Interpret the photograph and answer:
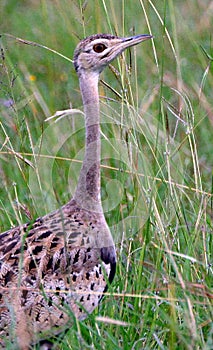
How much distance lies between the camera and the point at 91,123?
12.9 feet

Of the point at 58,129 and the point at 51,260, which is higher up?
the point at 58,129

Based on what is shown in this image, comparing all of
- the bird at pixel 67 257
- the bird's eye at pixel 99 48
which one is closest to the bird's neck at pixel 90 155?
the bird at pixel 67 257

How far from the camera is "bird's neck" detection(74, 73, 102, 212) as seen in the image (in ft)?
12.9

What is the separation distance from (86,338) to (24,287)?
1.07 ft

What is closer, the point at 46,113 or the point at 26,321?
the point at 26,321

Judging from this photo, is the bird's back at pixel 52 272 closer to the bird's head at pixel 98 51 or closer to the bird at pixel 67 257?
the bird at pixel 67 257

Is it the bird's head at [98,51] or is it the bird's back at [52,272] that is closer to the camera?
the bird's back at [52,272]

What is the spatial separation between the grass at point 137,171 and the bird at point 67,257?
0.11m

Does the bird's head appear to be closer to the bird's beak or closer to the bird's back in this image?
the bird's beak

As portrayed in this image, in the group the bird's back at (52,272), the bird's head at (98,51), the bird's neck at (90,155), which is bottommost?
the bird's back at (52,272)

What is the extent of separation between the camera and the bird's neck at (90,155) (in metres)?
3.92

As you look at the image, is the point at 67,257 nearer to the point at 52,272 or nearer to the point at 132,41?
the point at 52,272

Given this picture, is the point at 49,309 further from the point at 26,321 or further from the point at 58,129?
the point at 58,129

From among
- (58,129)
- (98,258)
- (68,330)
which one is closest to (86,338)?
(68,330)
